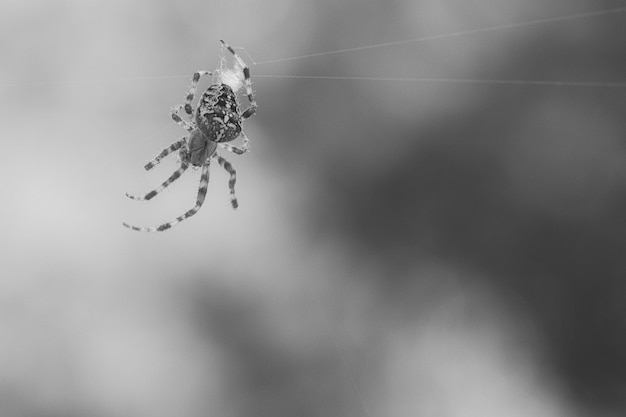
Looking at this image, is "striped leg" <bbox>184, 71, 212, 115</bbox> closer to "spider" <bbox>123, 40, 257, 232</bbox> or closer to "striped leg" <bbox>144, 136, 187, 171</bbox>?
"spider" <bbox>123, 40, 257, 232</bbox>

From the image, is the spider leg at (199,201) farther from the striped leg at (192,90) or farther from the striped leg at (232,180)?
the striped leg at (192,90)

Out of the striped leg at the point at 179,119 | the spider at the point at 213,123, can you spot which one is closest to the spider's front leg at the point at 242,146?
the spider at the point at 213,123

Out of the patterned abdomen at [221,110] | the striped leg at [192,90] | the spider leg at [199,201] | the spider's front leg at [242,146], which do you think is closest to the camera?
the striped leg at [192,90]

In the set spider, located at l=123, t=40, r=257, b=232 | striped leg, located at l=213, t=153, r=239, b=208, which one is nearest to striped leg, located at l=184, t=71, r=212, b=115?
spider, located at l=123, t=40, r=257, b=232

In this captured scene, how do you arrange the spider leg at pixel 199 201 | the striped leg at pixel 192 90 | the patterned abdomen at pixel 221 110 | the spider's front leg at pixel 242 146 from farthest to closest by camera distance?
the spider leg at pixel 199 201 → the spider's front leg at pixel 242 146 → the patterned abdomen at pixel 221 110 → the striped leg at pixel 192 90

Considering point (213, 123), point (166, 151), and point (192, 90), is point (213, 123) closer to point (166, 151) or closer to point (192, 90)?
point (192, 90)

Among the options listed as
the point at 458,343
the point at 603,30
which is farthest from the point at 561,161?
the point at 458,343

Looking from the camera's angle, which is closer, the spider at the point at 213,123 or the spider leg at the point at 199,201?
the spider at the point at 213,123

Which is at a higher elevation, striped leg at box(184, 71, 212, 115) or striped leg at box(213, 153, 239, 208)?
striped leg at box(184, 71, 212, 115)

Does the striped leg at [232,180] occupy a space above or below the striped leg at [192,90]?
below
